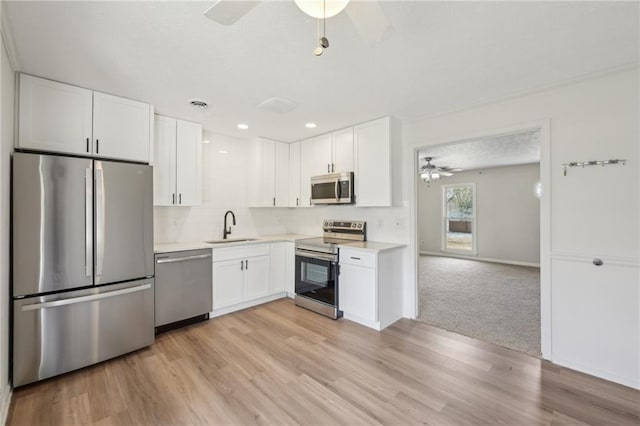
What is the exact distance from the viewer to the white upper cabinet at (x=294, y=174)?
437cm

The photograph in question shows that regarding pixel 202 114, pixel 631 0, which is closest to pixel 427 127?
pixel 631 0

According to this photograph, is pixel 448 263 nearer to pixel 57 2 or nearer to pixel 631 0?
pixel 631 0

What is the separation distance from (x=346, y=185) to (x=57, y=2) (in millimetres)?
2844

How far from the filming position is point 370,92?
262 centimetres

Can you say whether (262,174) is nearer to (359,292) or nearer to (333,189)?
(333,189)

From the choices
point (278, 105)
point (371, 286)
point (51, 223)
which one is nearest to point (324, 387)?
point (371, 286)

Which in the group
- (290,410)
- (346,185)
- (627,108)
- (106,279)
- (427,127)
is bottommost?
(290,410)

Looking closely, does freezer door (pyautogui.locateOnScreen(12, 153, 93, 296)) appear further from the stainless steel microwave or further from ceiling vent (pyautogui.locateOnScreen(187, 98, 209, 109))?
the stainless steel microwave

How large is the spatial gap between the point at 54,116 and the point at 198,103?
115 cm

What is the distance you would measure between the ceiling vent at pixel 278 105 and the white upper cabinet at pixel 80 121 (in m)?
1.20

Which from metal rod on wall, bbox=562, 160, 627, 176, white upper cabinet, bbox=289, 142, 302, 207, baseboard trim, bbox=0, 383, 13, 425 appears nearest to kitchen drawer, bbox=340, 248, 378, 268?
white upper cabinet, bbox=289, 142, 302, 207

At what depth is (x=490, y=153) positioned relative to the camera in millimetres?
5383

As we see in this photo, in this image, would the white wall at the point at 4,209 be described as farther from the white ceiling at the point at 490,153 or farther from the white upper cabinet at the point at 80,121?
the white ceiling at the point at 490,153

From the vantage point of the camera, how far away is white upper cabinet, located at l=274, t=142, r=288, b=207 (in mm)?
4375
